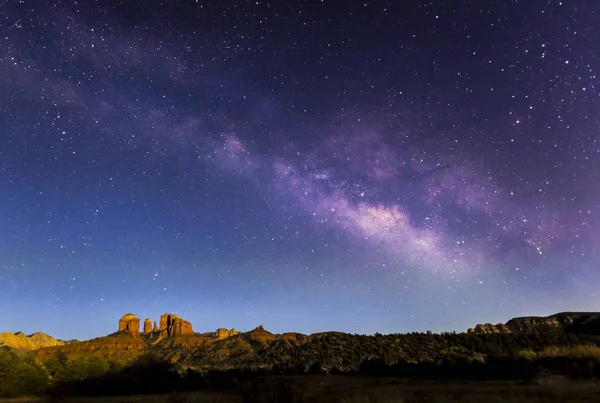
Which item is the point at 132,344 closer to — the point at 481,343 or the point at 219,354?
Answer: the point at 219,354

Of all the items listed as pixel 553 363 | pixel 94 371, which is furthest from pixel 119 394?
pixel 553 363

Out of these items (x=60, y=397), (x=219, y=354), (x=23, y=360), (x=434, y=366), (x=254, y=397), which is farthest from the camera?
(x=219, y=354)

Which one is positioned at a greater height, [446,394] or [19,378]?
[19,378]

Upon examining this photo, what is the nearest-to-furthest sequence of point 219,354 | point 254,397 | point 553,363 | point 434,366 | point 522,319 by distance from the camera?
point 254,397
point 553,363
point 434,366
point 522,319
point 219,354

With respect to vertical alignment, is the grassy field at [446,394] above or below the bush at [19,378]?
below

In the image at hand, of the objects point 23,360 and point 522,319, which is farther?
point 522,319

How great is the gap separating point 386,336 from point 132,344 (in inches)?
4531

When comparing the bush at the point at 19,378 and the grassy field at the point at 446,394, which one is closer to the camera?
the grassy field at the point at 446,394

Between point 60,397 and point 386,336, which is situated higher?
point 386,336

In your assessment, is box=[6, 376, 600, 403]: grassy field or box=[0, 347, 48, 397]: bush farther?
box=[0, 347, 48, 397]: bush

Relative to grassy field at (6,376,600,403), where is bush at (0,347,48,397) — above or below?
above

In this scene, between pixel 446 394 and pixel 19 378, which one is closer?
pixel 446 394

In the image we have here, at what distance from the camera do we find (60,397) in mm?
19500

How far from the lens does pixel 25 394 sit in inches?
896
